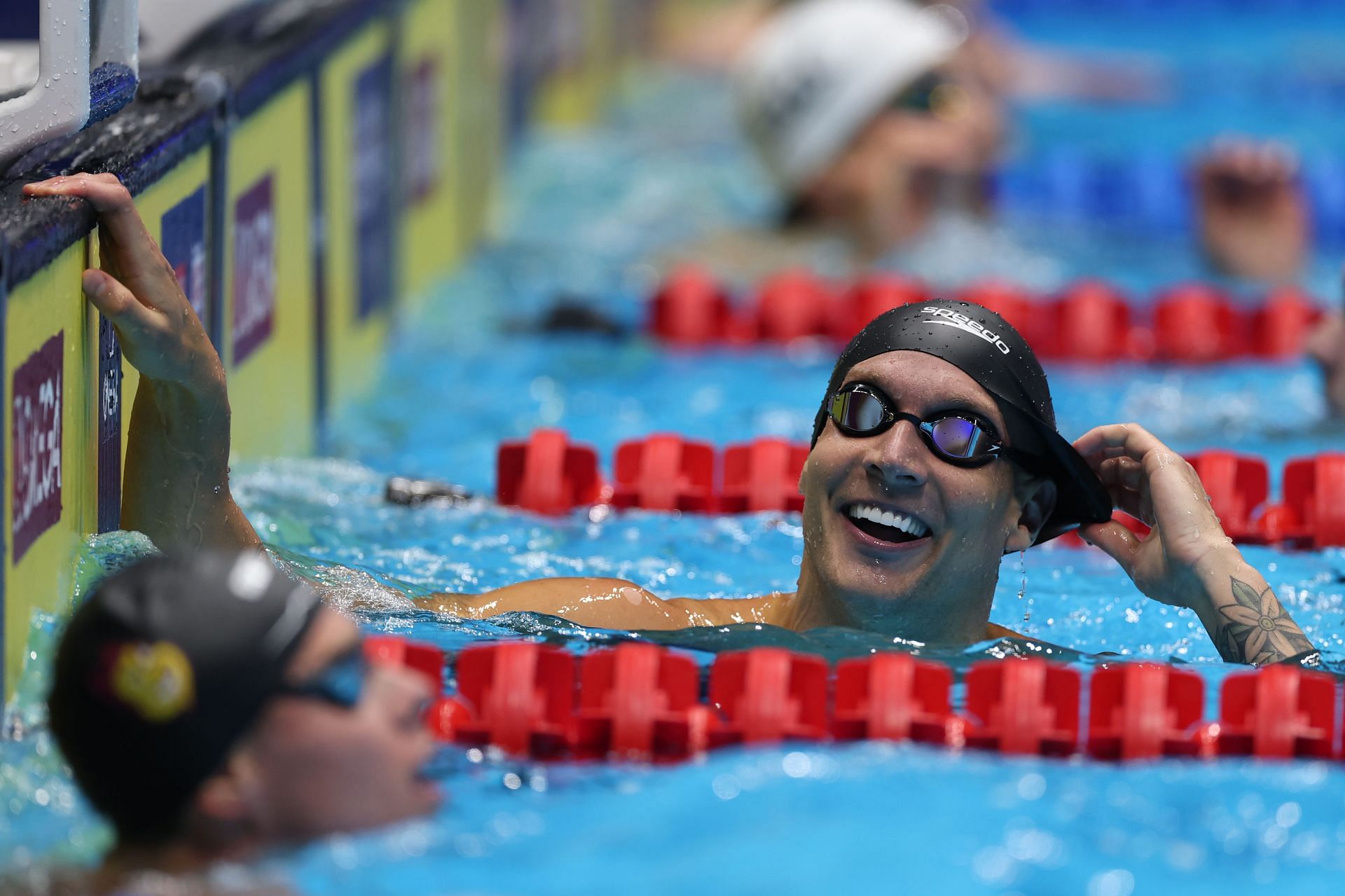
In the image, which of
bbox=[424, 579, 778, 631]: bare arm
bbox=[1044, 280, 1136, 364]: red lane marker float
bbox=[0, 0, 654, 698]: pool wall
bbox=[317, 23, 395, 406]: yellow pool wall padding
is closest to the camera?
bbox=[0, 0, 654, 698]: pool wall

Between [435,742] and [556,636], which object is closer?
[435,742]

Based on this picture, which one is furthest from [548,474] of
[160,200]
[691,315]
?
[691,315]

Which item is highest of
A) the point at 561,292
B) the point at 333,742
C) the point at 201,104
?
the point at 201,104

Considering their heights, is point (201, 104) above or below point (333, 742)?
above

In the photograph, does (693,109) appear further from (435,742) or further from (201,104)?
(435,742)

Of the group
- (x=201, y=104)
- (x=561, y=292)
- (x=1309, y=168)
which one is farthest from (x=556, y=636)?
Answer: (x=1309, y=168)

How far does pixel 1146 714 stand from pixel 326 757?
1.17m

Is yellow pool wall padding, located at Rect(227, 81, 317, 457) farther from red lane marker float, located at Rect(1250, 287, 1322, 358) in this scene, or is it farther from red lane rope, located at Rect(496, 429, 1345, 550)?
red lane marker float, located at Rect(1250, 287, 1322, 358)

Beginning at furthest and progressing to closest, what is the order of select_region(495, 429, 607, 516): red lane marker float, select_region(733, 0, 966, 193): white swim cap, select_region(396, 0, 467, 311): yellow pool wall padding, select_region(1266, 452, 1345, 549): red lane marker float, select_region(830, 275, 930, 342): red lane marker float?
select_region(733, 0, 966, 193): white swim cap, select_region(396, 0, 467, 311): yellow pool wall padding, select_region(830, 275, 930, 342): red lane marker float, select_region(495, 429, 607, 516): red lane marker float, select_region(1266, 452, 1345, 549): red lane marker float

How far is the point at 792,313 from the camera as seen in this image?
18.4 feet

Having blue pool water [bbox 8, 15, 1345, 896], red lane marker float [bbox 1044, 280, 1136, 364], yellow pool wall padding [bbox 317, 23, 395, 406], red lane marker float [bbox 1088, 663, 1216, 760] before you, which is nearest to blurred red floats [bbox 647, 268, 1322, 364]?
red lane marker float [bbox 1044, 280, 1136, 364]

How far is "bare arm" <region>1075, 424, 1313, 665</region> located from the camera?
2928 mm

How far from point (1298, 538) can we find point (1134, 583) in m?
0.76

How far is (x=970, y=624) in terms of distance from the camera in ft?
9.73
